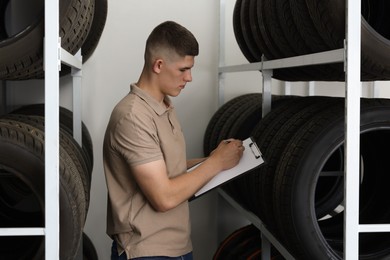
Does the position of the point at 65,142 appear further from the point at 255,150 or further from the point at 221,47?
the point at 221,47

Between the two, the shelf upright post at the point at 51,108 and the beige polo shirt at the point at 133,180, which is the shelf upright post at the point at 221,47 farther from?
the shelf upright post at the point at 51,108

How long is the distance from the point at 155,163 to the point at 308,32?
0.72 meters

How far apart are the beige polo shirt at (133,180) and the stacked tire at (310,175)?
373mm

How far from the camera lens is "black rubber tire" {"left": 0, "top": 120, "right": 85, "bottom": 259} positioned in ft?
6.55

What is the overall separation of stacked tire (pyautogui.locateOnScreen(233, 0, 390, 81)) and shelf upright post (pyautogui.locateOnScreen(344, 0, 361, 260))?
50 millimetres

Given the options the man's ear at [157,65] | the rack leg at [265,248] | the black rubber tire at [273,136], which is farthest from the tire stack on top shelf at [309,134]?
the man's ear at [157,65]

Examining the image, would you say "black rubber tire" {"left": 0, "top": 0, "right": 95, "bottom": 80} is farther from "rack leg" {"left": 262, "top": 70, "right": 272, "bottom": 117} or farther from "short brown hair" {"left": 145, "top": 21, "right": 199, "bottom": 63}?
"rack leg" {"left": 262, "top": 70, "right": 272, "bottom": 117}

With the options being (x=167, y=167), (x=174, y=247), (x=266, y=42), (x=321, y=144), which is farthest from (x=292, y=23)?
(x=174, y=247)

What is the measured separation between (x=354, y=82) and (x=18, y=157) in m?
1.08

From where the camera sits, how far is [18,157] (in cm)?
200

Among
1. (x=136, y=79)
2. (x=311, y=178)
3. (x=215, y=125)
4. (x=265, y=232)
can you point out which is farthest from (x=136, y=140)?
(x=136, y=79)

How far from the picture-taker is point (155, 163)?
2.26m

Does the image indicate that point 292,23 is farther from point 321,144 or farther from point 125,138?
point 125,138

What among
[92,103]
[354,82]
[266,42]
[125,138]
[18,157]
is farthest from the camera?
[92,103]
